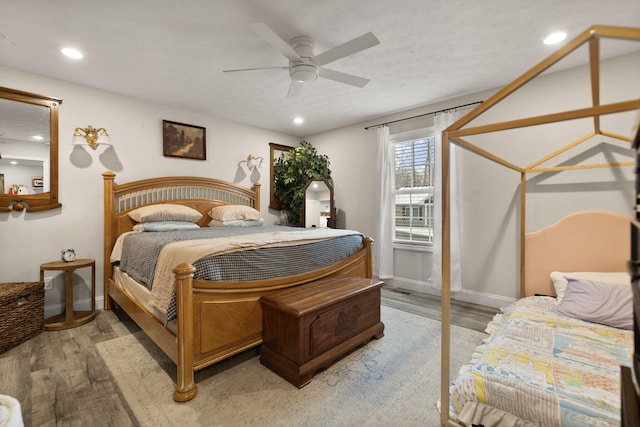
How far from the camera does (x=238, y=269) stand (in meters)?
1.99

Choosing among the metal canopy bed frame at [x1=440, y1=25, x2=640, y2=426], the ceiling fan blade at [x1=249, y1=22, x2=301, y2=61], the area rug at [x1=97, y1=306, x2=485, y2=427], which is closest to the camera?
the metal canopy bed frame at [x1=440, y1=25, x2=640, y2=426]

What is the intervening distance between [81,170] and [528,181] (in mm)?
4964

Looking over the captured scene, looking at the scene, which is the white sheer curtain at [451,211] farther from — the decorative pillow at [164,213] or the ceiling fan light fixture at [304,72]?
the decorative pillow at [164,213]

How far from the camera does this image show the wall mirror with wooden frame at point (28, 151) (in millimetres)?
2762

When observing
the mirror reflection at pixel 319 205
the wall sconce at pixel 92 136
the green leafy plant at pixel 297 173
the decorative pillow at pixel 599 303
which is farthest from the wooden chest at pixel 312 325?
the wall sconce at pixel 92 136

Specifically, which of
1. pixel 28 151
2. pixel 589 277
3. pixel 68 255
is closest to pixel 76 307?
pixel 68 255

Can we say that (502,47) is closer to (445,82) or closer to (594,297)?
(445,82)

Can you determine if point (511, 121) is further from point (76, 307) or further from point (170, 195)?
point (76, 307)

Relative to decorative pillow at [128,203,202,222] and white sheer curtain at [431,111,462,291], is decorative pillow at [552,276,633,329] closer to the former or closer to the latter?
white sheer curtain at [431,111,462,291]

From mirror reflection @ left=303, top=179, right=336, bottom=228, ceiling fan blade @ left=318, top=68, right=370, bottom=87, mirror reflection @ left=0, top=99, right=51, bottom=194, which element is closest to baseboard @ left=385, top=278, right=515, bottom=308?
mirror reflection @ left=303, top=179, right=336, bottom=228

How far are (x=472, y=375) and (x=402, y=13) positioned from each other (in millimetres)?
2357

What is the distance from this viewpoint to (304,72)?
2391 millimetres

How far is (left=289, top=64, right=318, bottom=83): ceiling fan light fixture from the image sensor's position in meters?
2.37

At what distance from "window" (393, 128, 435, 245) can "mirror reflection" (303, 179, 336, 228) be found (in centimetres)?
108
